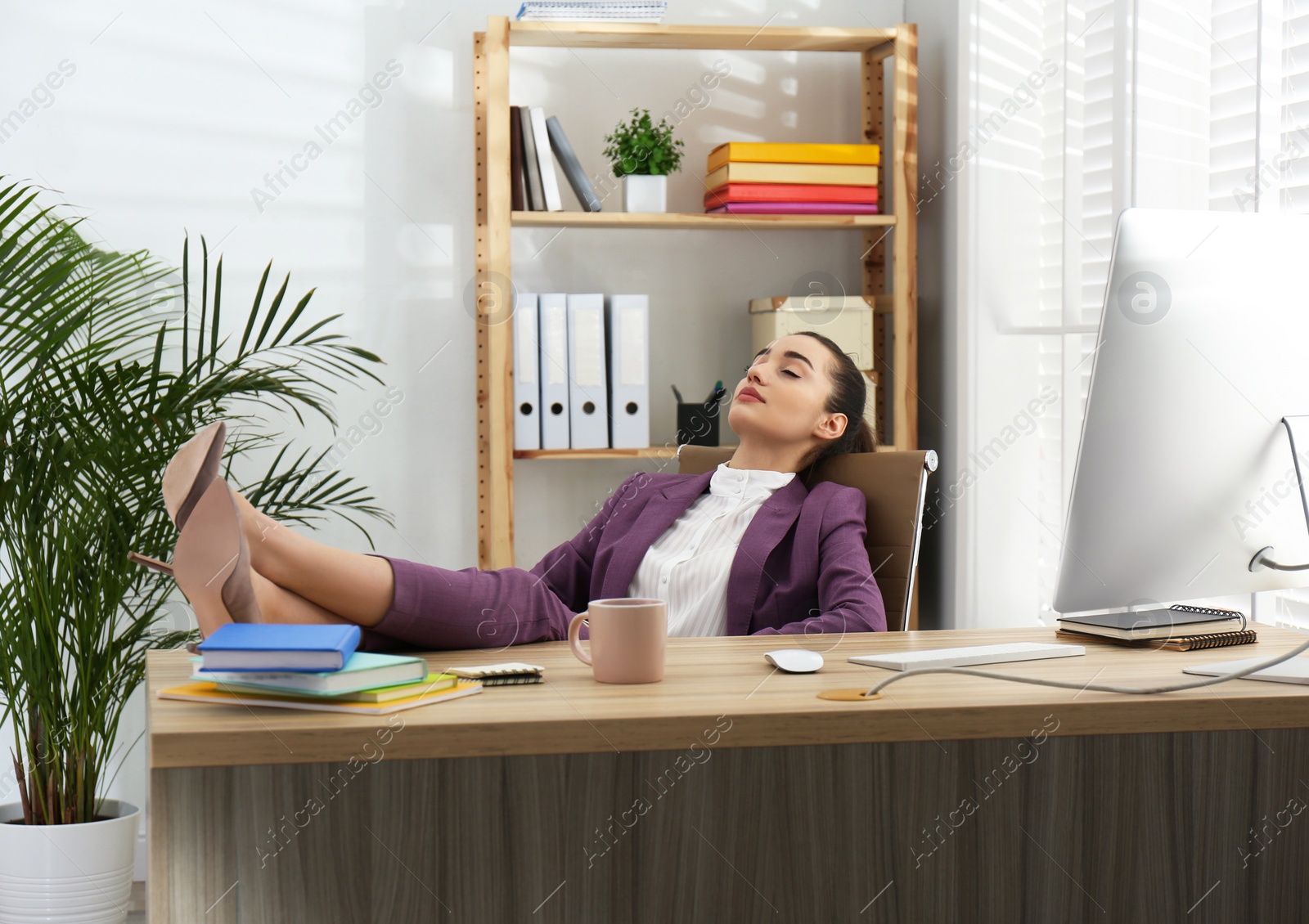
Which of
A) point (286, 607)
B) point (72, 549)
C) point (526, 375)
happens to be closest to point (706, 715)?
point (286, 607)

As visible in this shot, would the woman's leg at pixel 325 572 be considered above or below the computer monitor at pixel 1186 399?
below

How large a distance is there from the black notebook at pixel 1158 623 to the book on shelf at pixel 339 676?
77cm

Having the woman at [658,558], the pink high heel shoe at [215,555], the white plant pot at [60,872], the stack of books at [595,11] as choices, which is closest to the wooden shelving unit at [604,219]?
the stack of books at [595,11]

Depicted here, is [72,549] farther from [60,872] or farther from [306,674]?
[306,674]

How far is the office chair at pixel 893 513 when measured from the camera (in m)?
1.90

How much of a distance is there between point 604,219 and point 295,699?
6.30 ft

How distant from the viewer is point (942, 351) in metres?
2.87

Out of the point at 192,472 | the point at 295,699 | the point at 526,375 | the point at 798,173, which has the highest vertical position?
the point at 798,173

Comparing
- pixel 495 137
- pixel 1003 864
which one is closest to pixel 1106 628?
pixel 1003 864

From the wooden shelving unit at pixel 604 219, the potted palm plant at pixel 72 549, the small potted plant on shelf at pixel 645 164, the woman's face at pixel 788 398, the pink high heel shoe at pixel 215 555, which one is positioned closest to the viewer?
the pink high heel shoe at pixel 215 555

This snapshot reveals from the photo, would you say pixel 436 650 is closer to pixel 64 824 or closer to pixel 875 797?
pixel 875 797

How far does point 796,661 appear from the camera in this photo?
43.3 inches

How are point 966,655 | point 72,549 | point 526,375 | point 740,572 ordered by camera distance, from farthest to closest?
point 526,375 < point 72,549 < point 740,572 < point 966,655

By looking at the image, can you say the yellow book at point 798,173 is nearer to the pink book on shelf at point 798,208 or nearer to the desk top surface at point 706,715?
the pink book on shelf at point 798,208
